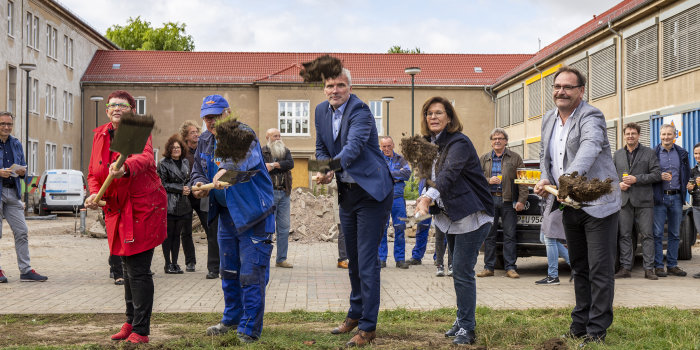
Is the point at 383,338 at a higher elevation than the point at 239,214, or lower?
lower

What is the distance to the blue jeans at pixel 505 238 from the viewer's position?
10.8 metres

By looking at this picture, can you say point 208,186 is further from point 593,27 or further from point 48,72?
point 48,72

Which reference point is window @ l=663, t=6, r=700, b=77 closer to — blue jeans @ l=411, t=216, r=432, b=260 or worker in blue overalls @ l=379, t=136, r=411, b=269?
blue jeans @ l=411, t=216, r=432, b=260

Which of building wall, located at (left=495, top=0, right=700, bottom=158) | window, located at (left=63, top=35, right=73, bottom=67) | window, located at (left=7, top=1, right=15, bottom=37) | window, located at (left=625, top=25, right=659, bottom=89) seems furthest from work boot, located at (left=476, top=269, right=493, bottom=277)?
window, located at (left=63, top=35, right=73, bottom=67)

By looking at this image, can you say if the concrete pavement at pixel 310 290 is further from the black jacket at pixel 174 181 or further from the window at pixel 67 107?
the window at pixel 67 107

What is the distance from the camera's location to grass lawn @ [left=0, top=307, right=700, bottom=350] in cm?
556

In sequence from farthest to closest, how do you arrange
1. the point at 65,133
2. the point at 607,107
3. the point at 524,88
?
the point at 65,133 < the point at 524,88 < the point at 607,107

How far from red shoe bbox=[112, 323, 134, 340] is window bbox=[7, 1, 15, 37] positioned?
35.5m

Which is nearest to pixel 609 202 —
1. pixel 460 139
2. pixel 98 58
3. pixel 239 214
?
pixel 460 139

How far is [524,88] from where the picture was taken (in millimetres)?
38531

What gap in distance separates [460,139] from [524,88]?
111 ft

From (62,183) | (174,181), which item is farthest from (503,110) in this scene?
(174,181)

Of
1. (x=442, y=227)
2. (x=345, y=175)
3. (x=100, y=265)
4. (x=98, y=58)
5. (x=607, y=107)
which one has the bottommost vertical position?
(x=100, y=265)

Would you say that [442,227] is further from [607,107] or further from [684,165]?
[607,107]
